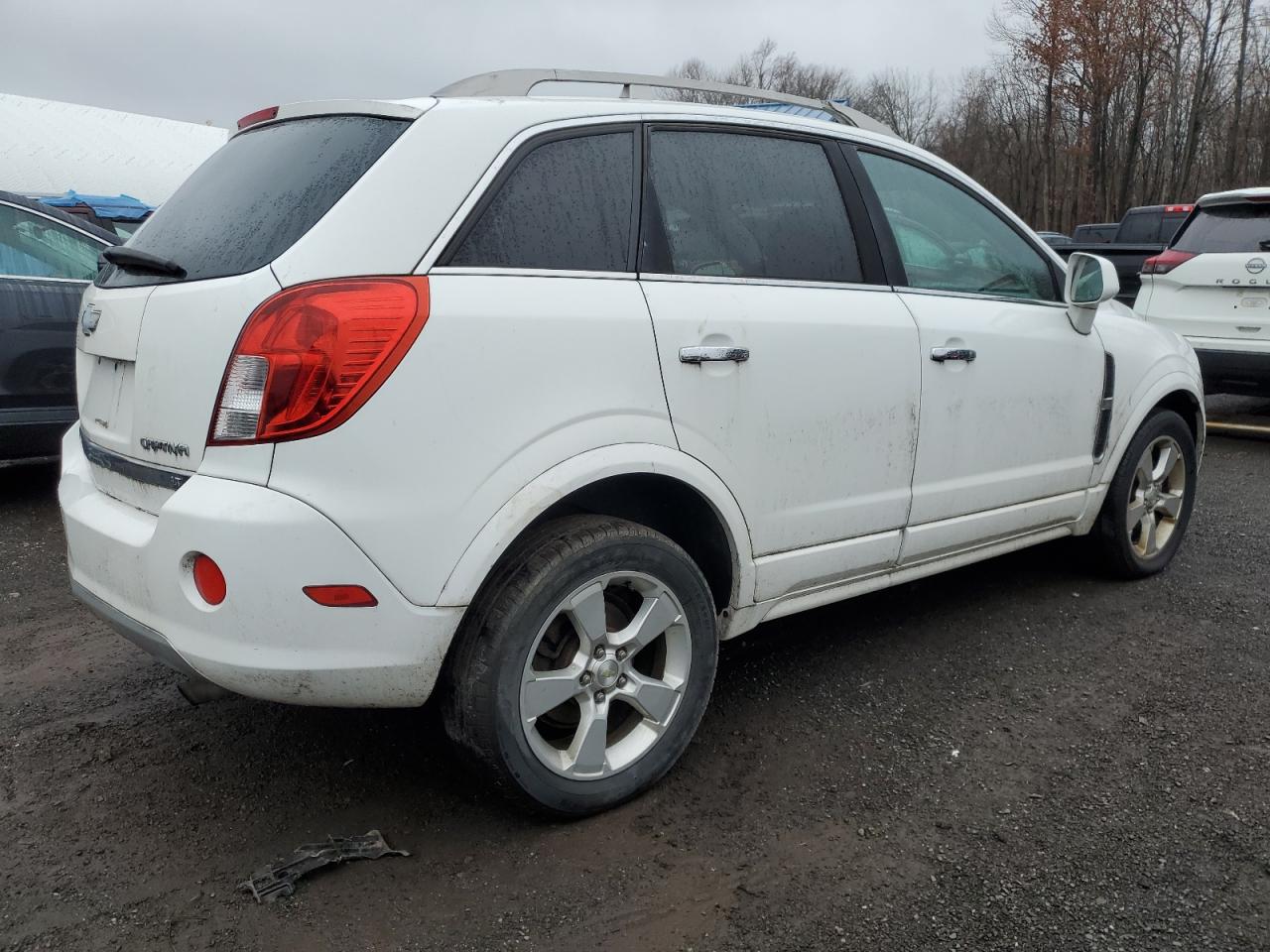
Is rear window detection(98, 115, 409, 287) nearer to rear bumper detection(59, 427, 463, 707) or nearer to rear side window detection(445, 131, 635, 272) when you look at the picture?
rear side window detection(445, 131, 635, 272)

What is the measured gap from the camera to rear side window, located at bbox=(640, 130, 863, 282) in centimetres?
286

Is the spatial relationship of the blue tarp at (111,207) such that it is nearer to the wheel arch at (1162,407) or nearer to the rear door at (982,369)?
the rear door at (982,369)

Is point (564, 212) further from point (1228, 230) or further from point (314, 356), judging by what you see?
point (1228, 230)

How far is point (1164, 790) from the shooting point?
283 cm

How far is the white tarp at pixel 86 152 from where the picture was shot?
86.0 ft

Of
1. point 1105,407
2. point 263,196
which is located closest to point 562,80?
point 263,196

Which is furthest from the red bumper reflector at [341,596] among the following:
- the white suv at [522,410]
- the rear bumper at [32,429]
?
the rear bumper at [32,429]

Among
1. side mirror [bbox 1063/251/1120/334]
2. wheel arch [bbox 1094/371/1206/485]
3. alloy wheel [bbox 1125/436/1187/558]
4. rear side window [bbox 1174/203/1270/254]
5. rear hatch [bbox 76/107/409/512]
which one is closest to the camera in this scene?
rear hatch [bbox 76/107/409/512]

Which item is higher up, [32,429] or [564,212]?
[564,212]

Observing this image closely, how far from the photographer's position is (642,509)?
2.98 m

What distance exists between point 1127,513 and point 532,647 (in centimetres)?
297

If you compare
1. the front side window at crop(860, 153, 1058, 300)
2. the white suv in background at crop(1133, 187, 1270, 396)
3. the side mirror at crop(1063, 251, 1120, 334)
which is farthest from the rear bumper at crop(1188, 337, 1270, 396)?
the front side window at crop(860, 153, 1058, 300)

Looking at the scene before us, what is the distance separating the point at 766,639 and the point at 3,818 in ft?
8.00

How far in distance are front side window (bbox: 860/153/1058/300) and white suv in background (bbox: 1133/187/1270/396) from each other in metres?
4.66
